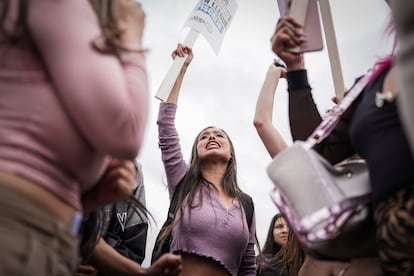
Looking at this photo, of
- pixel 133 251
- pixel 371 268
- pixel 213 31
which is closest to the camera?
pixel 371 268

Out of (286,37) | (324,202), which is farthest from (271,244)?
(324,202)

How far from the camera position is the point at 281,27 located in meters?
1.65

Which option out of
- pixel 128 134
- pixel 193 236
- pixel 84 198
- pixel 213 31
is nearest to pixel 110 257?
pixel 84 198

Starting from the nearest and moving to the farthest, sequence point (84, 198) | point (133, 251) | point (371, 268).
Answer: point (84, 198), point (371, 268), point (133, 251)

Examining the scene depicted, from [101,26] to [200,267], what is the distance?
1998 mm

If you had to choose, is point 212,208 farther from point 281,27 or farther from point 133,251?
point 281,27

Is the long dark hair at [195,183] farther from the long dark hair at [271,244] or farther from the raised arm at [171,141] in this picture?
the long dark hair at [271,244]

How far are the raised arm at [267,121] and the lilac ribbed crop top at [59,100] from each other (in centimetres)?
99

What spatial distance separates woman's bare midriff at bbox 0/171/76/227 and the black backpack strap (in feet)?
7.51

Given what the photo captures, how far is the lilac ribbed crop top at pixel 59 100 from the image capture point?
99cm

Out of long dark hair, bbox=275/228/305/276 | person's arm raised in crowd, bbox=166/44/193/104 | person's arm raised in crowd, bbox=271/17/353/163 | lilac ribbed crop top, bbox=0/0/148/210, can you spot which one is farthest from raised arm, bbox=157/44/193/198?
lilac ribbed crop top, bbox=0/0/148/210

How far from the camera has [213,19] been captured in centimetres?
364

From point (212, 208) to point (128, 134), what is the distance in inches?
80.0

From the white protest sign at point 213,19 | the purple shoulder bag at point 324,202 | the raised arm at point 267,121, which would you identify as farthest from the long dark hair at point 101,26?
the white protest sign at point 213,19
